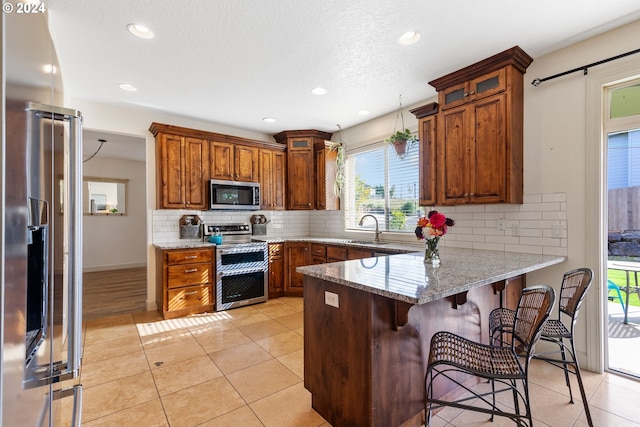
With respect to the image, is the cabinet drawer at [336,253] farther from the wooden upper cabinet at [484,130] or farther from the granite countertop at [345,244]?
the wooden upper cabinet at [484,130]

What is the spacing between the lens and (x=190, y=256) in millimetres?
3814

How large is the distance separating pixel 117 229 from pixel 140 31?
5985 millimetres

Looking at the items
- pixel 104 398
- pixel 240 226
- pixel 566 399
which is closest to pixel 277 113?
pixel 240 226

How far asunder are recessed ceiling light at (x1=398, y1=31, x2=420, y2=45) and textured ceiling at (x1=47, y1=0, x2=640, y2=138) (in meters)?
0.05

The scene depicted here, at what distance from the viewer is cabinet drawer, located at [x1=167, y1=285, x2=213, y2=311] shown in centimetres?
370

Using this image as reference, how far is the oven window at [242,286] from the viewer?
4.06 m

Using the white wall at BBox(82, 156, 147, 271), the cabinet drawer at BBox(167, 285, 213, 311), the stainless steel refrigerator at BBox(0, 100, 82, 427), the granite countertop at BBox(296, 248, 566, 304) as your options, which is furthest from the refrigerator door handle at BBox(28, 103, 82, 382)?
the white wall at BBox(82, 156, 147, 271)

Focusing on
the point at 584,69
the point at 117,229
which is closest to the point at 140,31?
the point at 584,69

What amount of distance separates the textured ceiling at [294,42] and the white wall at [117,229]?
3.83 m

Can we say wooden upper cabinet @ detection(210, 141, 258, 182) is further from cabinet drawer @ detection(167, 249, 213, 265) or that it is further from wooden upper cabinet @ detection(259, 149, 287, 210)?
cabinet drawer @ detection(167, 249, 213, 265)

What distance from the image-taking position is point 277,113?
416 cm

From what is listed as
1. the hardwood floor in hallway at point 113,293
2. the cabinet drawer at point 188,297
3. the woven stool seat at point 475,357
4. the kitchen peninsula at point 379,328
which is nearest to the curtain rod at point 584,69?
the kitchen peninsula at point 379,328

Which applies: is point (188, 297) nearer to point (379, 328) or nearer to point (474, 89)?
point (379, 328)

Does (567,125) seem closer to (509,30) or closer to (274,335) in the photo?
(509,30)
